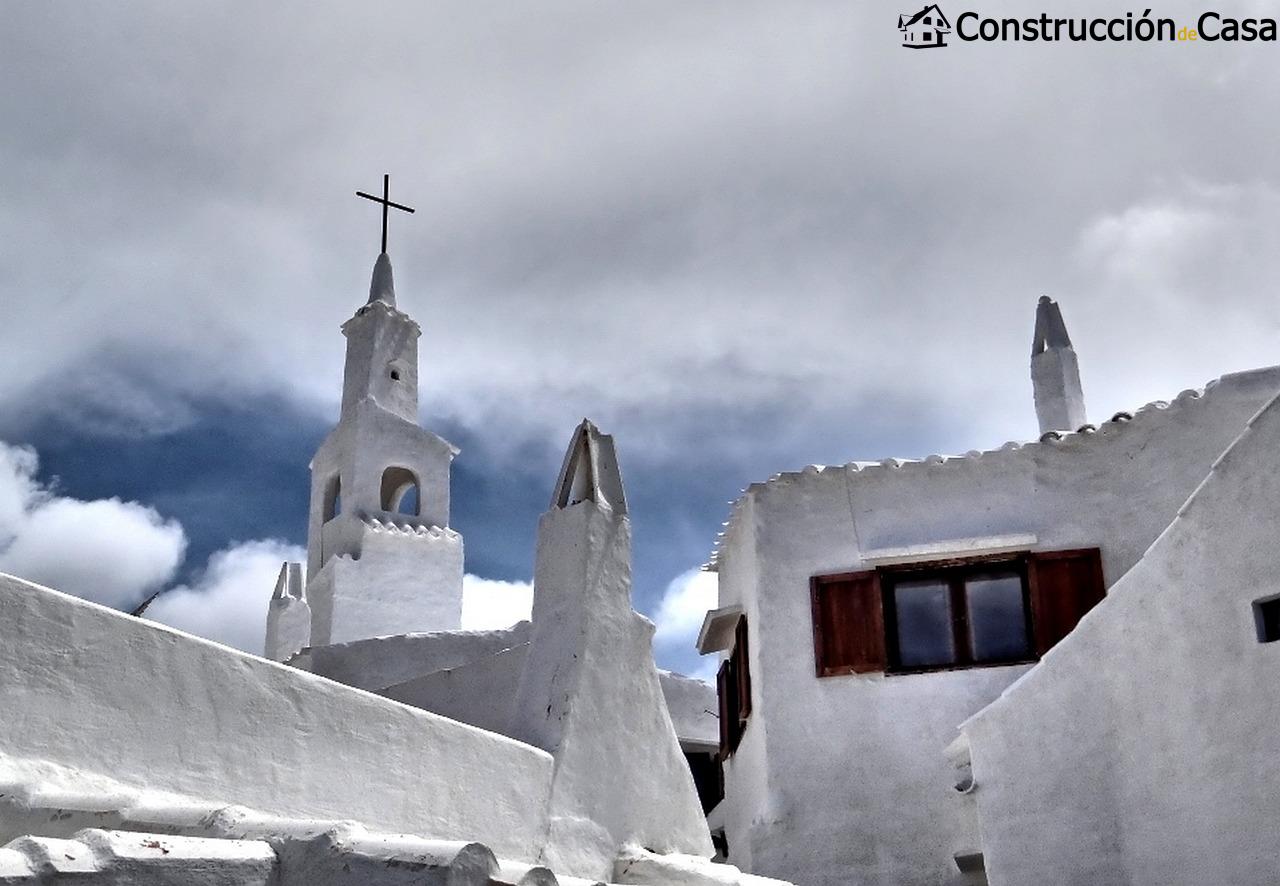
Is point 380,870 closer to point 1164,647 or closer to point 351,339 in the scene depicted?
point 1164,647

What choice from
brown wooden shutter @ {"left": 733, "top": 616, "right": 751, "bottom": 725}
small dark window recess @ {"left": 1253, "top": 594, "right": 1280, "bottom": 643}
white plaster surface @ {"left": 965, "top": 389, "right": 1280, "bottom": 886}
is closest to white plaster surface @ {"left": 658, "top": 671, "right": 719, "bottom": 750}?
brown wooden shutter @ {"left": 733, "top": 616, "right": 751, "bottom": 725}

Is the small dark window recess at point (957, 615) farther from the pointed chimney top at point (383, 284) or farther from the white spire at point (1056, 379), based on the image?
the pointed chimney top at point (383, 284)

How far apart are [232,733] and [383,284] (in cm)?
1703

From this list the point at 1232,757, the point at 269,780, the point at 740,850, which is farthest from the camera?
the point at 740,850

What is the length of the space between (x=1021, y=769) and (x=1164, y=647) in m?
1.67

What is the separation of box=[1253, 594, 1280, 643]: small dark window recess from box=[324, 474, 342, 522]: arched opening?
14893 mm

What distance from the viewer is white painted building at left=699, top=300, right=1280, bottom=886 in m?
10.6

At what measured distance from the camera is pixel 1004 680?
13.6 m

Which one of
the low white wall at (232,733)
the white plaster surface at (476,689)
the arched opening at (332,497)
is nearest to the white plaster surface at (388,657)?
the white plaster surface at (476,689)

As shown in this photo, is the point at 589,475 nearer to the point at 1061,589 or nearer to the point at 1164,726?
the point at 1164,726

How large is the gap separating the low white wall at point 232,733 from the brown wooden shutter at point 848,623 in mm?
6430

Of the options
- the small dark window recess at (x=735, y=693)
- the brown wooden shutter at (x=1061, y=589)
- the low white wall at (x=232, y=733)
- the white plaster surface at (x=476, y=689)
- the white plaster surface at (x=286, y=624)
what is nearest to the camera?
the low white wall at (x=232, y=733)

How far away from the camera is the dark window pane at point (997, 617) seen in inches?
546

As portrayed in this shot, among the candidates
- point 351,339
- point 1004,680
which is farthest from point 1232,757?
point 351,339
